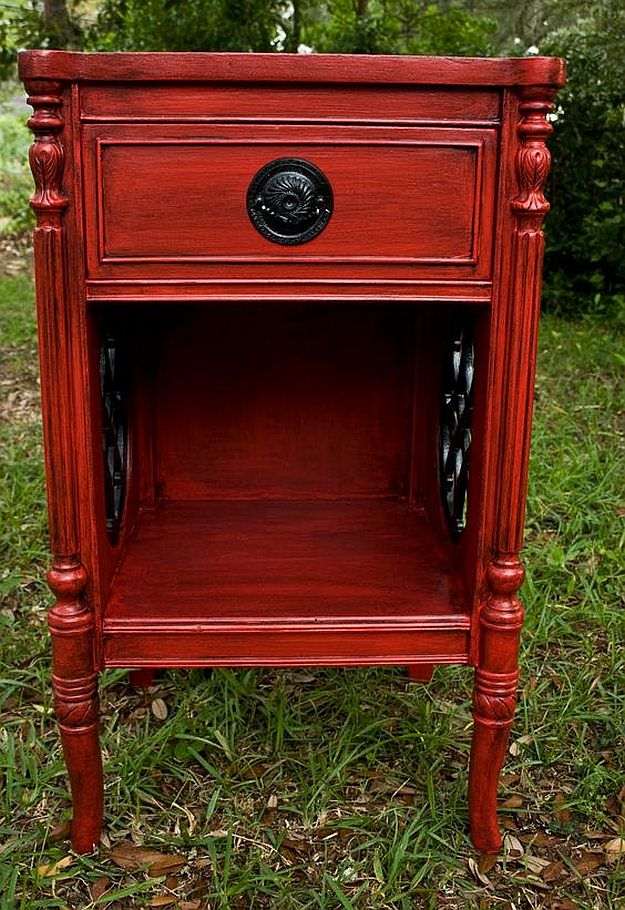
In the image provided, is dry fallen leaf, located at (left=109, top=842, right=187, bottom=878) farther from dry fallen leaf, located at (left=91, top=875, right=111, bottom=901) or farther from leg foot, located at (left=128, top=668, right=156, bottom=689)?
leg foot, located at (left=128, top=668, right=156, bottom=689)

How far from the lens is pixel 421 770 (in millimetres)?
1950

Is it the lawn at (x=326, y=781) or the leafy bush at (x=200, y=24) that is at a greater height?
the leafy bush at (x=200, y=24)

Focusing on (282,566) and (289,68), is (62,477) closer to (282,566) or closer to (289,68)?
(282,566)

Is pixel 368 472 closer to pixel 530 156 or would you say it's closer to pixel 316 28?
pixel 530 156

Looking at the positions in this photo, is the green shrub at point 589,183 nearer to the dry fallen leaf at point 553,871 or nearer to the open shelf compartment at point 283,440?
the open shelf compartment at point 283,440

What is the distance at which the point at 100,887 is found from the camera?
1.65 meters

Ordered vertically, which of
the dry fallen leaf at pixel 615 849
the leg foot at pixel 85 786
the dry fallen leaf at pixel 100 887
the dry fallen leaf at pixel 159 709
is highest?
the leg foot at pixel 85 786

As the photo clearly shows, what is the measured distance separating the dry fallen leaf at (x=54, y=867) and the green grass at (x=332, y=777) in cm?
1

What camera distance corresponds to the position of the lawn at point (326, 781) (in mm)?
1659

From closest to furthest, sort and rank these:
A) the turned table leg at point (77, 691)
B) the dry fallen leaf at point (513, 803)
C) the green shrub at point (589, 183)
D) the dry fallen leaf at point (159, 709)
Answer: the turned table leg at point (77, 691) < the dry fallen leaf at point (513, 803) < the dry fallen leaf at point (159, 709) < the green shrub at point (589, 183)

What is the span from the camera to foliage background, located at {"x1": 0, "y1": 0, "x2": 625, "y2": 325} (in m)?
4.97

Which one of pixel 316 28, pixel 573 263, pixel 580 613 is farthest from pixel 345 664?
pixel 316 28

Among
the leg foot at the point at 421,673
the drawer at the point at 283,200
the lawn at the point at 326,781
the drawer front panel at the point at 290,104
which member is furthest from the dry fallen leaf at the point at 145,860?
the drawer front panel at the point at 290,104

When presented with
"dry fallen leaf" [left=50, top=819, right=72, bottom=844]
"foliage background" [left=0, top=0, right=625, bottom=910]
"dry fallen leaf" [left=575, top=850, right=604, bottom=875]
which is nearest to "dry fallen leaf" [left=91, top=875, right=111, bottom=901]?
"foliage background" [left=0, top=0, right=625, bottom=910]
